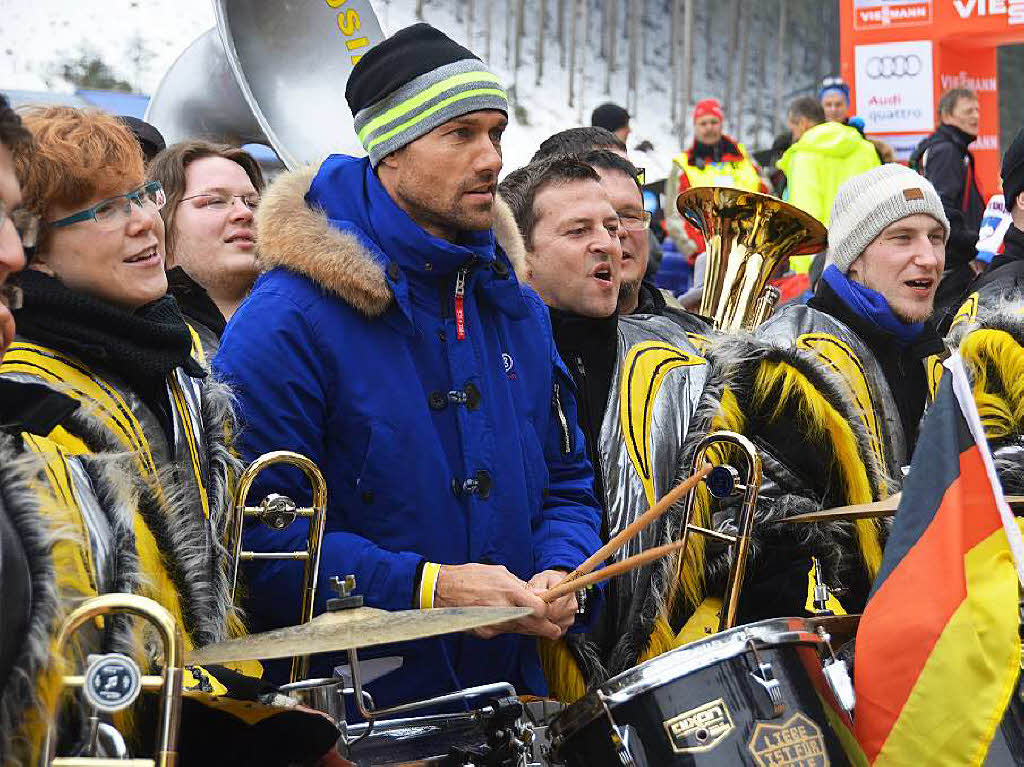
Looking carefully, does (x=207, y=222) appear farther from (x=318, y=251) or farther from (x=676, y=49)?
(x=676, y=49)

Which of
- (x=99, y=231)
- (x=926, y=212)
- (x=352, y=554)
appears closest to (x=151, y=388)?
(x=99, y=231)

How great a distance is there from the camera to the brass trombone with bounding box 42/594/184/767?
190cm

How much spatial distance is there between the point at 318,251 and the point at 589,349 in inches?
43.0

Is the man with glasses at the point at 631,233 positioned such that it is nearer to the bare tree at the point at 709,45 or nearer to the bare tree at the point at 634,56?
the bare tree at the point at 634,56

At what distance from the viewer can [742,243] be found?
541 cm

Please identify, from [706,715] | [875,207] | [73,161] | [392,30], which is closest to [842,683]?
[706,715]

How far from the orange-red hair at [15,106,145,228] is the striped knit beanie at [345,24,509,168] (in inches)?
27.8

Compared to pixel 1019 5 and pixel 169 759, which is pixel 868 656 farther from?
pixel 1019 5

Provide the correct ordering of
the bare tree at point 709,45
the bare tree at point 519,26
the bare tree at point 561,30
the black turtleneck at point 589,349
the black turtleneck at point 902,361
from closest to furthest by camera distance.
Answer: the black turtleneck at point 589,349
the black turtleneck at point 902,361
the bare tree at point 519,26
the bare tree at point 561,30
the bare tree at point 709,45

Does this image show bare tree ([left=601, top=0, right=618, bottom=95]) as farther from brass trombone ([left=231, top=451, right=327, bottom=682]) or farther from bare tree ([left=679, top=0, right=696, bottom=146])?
brass trombone ([left=231, top=451, right=327, bottom=682])

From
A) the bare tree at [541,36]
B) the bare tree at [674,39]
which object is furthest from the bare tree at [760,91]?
the bare tree at [541,36]

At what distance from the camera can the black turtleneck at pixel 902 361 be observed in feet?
15.4

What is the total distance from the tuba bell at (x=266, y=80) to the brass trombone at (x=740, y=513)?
10.3 ft

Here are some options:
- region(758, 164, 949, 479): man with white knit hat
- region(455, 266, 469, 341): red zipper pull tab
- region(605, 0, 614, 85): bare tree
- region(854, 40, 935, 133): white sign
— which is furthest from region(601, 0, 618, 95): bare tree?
region(455, 266, 469, 341): red zipper pull tab
